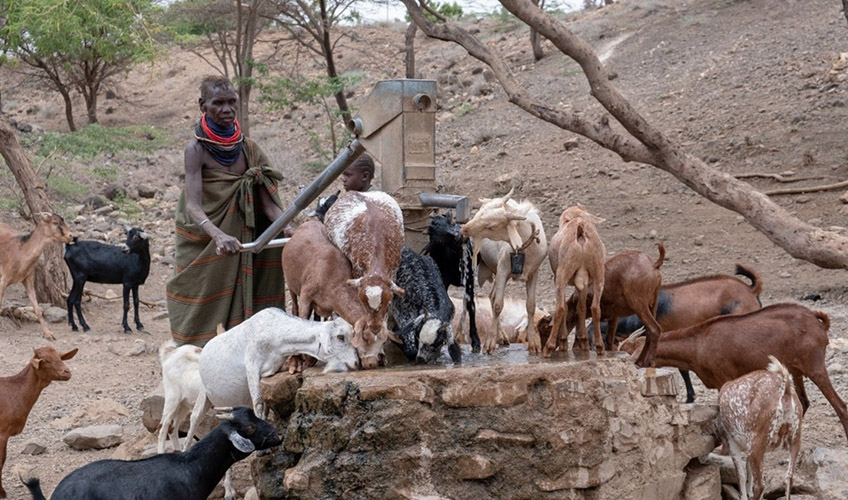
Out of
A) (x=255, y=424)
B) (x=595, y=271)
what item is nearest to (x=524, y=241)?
(x=595, y=271)

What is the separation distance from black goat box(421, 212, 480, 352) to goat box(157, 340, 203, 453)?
161 cm

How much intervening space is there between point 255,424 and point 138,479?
26.1 inches

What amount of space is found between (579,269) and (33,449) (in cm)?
462

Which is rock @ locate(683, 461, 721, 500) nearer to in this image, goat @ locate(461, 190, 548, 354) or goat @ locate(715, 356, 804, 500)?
goat @ locate(715, 356, 804, 500)

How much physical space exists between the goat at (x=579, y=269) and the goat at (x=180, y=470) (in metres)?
1.59

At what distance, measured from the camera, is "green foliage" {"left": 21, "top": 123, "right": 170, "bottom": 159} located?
70.0 ft

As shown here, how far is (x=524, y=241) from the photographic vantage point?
17.8 ft

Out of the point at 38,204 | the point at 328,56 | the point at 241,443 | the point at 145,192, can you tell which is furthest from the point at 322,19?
the point at 241,443

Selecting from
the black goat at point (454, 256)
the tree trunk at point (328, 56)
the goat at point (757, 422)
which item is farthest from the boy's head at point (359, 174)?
the tree trunk at point (328, 56)

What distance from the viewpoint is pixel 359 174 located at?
6.38 metres

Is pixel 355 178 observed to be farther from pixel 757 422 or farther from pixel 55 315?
pixel 55 315

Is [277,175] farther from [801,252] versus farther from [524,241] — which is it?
[801,252]

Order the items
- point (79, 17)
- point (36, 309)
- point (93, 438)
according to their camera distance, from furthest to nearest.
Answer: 1. point (79, 17)
2. point (36, 309)
3. point (93, 438)

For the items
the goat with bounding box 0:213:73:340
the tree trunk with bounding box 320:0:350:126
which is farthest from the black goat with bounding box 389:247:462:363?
the tree trunk with bounding box 320:0:350:126
